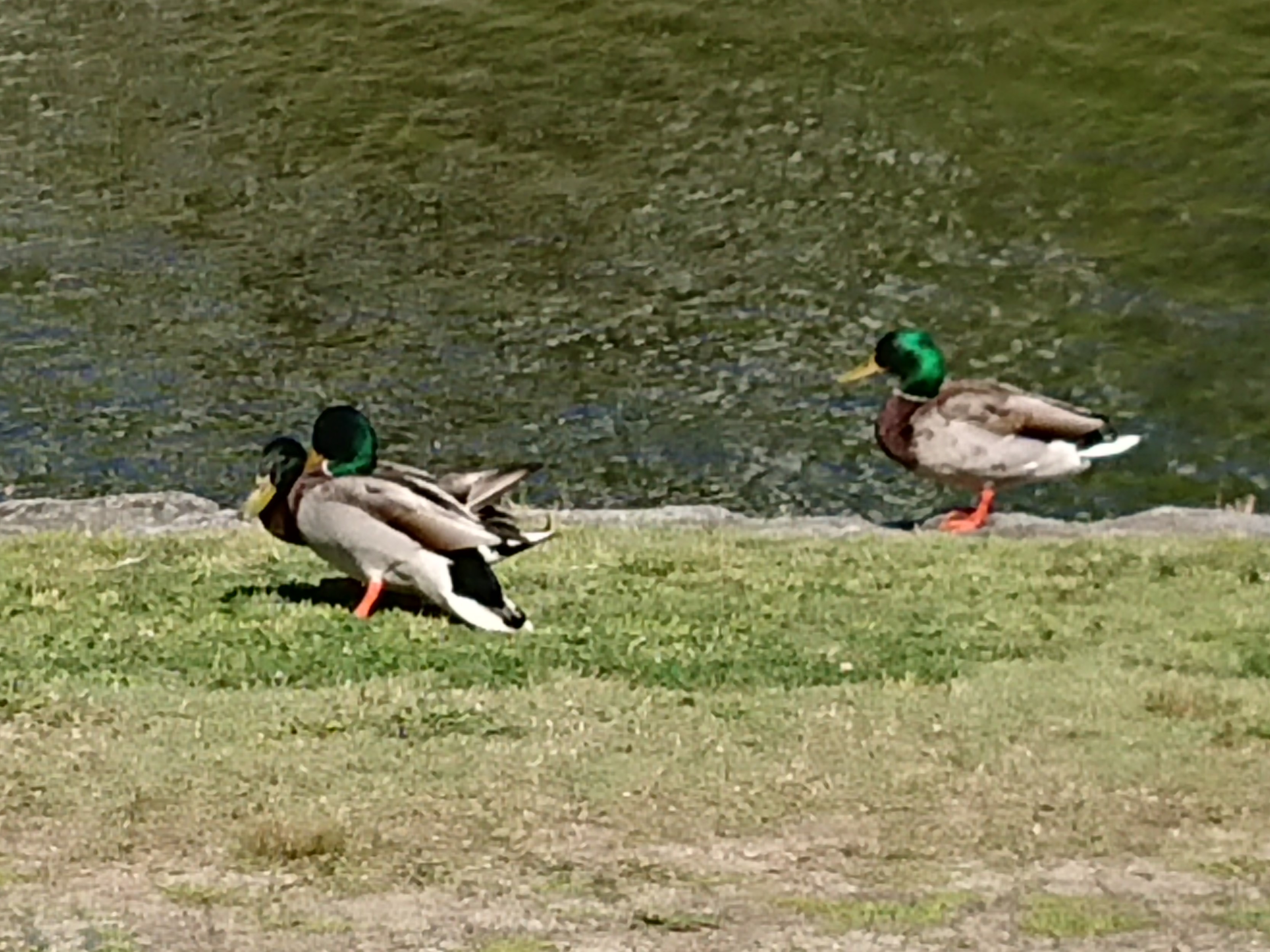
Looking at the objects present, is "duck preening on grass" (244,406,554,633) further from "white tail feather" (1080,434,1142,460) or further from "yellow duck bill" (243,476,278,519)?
"white tail feather" (1080,434,1142,460)

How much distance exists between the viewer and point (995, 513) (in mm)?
13727

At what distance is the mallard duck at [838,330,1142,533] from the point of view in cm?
1299

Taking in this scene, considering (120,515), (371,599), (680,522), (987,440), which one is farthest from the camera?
(120,515)

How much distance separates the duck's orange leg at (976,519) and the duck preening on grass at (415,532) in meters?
3.55

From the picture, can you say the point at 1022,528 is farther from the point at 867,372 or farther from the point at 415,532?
the point at 415,532

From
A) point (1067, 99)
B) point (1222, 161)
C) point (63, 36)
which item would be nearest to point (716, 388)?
point (1222, 161)

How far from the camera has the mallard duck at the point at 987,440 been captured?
12992 millimetres

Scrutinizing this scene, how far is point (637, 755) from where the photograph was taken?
7.82 m

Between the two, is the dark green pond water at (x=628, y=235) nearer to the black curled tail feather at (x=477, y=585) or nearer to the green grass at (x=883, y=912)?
the black curled tail feather at (x=477, y=585)

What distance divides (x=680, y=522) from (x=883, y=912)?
7221 mm

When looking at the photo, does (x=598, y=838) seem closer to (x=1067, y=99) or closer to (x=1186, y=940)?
(x=1186, y=940)

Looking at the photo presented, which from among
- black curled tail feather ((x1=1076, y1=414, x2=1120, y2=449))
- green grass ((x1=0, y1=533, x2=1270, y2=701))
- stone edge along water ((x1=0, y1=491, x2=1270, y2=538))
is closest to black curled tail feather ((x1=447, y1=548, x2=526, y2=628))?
green grass ((x1=0, y1=533, x2=1270, y2=701))

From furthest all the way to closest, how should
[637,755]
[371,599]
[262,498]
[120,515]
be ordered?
[120,515], [262,498], [371,599], [637,755]

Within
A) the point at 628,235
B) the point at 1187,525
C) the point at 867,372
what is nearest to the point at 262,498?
the point at 867,372
